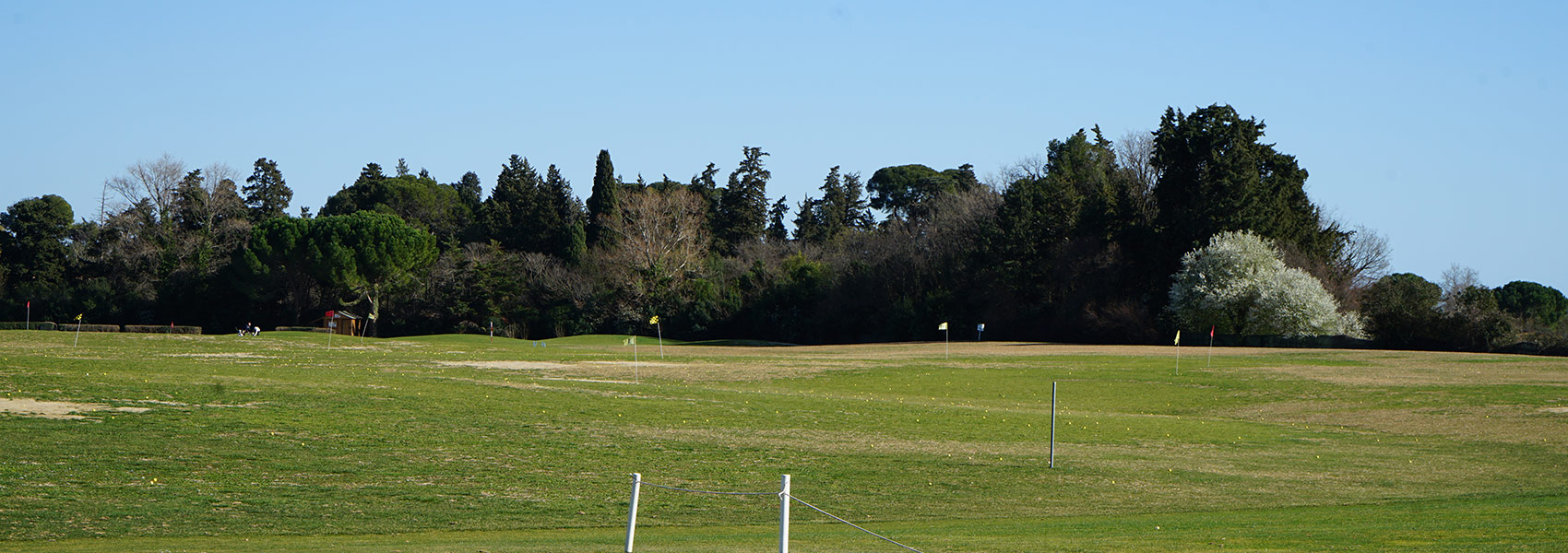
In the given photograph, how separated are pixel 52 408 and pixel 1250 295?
57.1m

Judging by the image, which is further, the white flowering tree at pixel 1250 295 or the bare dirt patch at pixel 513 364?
the white flowering tree at pixel 1250 295

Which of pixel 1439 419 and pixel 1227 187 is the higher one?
pixel 1227 187

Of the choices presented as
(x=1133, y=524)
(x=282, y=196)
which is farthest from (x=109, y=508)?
(x=282, y=196)

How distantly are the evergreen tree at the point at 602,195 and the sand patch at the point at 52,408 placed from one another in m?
69.7

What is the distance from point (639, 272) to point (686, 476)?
2717 inches

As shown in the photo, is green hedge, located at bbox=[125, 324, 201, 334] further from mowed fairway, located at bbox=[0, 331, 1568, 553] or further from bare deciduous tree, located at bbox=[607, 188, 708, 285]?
mowed fairway, located at bbox=[0, 331, 1568, 553]

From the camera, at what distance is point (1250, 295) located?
6469 cm

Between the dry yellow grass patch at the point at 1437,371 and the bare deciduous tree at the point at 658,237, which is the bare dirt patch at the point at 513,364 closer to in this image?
the dry yellow grass patch at the point at 1437,371

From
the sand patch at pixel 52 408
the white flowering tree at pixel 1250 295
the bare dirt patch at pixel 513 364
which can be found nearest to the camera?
the sand patch at pixel 52 408

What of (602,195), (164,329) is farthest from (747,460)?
(602,195)

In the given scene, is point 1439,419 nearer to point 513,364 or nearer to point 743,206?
point 513,364

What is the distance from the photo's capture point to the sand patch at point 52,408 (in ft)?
69.1

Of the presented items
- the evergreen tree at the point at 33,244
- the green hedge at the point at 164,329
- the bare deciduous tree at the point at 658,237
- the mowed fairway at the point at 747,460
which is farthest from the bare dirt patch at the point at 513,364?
the evergreen tree at the point at 33,244

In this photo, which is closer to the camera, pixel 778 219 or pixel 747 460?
pixel 747 460
